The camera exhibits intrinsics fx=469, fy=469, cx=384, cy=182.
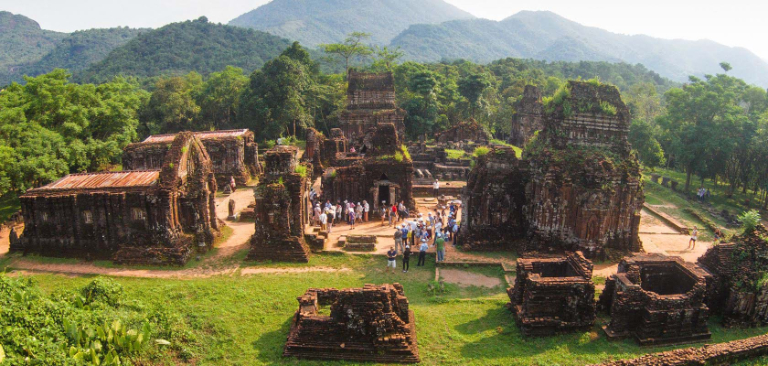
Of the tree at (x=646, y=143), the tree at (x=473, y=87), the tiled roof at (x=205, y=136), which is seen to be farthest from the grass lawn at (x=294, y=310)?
the tree at (x=473, y=87)

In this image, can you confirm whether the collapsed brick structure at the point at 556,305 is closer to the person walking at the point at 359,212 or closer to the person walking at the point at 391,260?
the person walking at the point at 391,260

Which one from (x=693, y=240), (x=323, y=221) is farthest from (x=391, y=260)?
(x=693, y=240)

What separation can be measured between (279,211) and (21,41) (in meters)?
187

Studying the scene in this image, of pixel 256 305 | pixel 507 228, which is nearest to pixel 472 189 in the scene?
pixel 507 228

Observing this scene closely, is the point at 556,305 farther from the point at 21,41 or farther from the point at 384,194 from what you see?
the point at 21,41

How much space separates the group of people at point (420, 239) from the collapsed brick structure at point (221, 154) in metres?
16.7

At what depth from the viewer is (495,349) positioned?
12.8 meters

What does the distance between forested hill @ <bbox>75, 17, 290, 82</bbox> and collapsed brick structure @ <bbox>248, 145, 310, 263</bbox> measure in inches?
3608

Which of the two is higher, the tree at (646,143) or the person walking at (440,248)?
the tree at (646,143)

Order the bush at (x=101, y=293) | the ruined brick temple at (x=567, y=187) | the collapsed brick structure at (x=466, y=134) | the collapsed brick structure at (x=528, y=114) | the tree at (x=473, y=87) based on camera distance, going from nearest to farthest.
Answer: the bush at (x=101, y=293) → the ruined brick temple at (x=567, y=187) → the collapsed brick structure at (x=466, y=134) → the collapsed brick structure at (x=528, y=114) → the tree at (x=473, y=87)

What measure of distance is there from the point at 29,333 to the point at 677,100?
128ft

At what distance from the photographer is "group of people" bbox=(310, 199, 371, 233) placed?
76.6 ft

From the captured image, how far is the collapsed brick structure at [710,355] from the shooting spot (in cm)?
1134

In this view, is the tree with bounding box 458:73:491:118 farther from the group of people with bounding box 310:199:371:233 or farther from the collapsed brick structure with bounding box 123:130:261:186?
the group of people with bounding box 310:199:371:233
